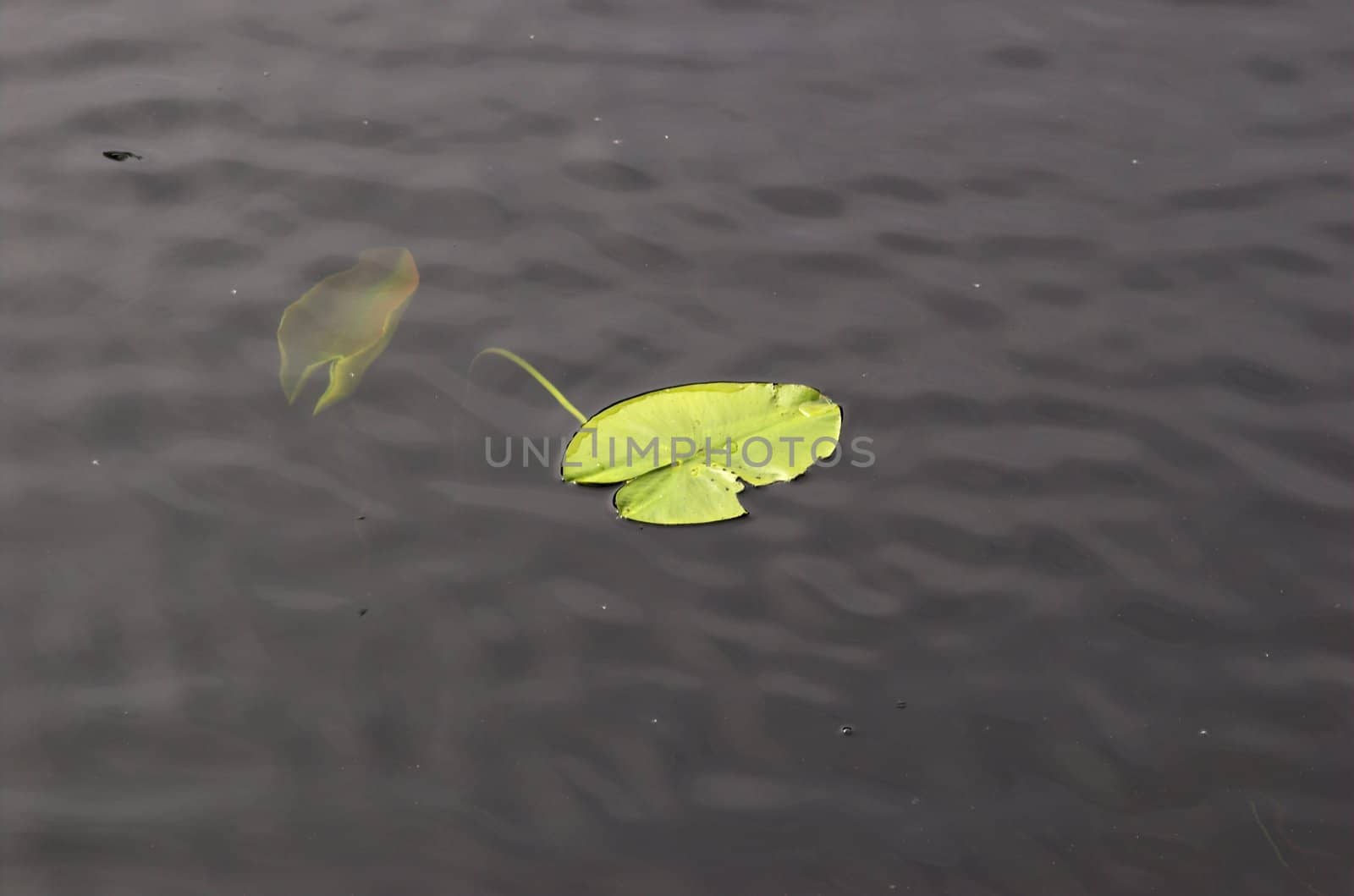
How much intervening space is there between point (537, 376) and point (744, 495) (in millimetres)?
→ 505

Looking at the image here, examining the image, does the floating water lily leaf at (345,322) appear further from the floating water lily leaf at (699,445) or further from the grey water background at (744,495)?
the floating water lily leaf at (699,445)

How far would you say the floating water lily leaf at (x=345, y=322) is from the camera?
2.54 meters

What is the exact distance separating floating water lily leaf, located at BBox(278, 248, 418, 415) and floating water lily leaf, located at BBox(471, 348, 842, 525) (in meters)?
0.46

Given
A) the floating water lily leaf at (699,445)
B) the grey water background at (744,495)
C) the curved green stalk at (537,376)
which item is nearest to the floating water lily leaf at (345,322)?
the grey water background at (744,495)

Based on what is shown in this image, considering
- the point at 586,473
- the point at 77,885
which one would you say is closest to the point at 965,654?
the point at 586,473

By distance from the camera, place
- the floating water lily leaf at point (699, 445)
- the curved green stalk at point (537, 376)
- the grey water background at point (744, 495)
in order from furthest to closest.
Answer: the curved green stalk at point (537, 376) → the floating water lily leaf at point (699, 445) → the grey water background at point (744, 495)

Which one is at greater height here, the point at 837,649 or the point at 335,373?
the point at 335,373

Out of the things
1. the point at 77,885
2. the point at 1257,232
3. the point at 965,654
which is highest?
the point at 1257,232

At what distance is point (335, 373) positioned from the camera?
99.9 inches

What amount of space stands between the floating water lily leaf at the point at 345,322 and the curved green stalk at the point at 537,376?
0.71 feet

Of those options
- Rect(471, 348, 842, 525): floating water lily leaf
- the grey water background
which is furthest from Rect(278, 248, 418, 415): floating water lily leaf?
Rect(471, 348, 842, 525): floating water lily leaf

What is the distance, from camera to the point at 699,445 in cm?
238

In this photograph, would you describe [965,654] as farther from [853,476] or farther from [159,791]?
[159,791]

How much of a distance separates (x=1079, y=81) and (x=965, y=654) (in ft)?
5.60
